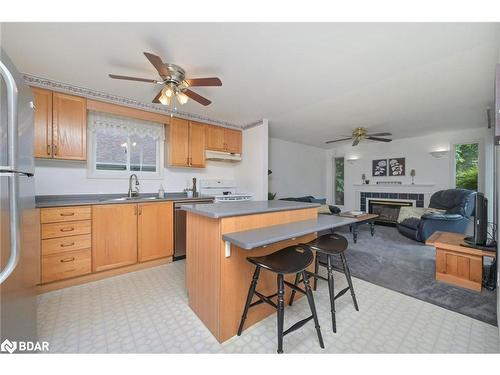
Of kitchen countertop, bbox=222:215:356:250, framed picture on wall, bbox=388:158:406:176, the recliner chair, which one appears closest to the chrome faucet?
kitchen countertop, bbox=222:215:356:250

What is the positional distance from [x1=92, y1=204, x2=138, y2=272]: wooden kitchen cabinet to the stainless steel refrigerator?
935 mm

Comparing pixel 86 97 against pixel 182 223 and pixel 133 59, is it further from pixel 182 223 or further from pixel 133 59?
pixel 182 223

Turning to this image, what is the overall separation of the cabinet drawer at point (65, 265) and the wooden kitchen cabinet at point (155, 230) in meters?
0.52

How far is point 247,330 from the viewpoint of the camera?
1.46m

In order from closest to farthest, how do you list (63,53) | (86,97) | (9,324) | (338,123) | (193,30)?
(9,324), (193,30), (63,53), (86,97), (338,123)

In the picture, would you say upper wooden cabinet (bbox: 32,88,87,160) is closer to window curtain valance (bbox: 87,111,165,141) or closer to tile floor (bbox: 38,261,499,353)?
window curtain valance (bbox: 87,111,165,141)

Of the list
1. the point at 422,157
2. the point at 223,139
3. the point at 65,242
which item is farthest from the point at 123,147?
the point at 422,157

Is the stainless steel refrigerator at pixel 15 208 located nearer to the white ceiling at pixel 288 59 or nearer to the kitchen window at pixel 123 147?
the white ceiling at pixel 288 59

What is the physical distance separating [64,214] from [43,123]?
1045 millimetres

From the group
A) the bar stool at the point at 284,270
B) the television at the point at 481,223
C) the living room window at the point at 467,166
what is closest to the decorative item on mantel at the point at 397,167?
the living room window at the point at 467,166

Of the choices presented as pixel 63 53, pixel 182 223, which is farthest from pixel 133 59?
pixel 182 223

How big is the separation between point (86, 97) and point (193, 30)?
6.12ft

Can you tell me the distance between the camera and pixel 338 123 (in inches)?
151

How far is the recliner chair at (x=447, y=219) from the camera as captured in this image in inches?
130
